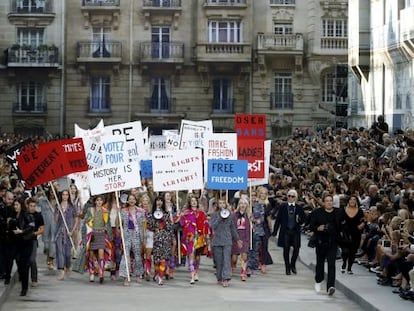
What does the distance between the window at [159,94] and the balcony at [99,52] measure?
2.26 meters

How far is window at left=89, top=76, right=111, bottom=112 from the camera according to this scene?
55.8 metres

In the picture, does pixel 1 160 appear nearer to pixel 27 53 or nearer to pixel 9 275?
pixel 9 275

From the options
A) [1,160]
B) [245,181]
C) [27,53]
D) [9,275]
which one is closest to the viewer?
[9,275]

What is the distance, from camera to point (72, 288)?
1920 centimetres

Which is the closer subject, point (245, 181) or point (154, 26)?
point (245, 181)

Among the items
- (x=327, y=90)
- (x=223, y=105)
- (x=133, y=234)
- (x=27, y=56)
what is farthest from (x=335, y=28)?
(x=133, y=234)

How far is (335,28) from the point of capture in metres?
55.1

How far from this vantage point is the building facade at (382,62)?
121ft

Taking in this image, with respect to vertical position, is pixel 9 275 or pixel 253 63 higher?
pixel 253 63

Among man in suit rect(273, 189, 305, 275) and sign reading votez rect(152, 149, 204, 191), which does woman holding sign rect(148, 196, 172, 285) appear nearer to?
sign reading votez rect(152, 149, 204, 191)

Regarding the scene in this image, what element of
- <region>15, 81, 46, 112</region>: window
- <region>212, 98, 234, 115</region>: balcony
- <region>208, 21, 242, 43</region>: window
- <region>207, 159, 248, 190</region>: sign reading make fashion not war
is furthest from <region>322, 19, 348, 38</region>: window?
<region>207, 159, 248, 190</region>: sign reading make fashion not war

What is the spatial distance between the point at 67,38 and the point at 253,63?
9.17 metres

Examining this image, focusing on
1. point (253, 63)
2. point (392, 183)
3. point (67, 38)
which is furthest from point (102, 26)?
point (392, 183)

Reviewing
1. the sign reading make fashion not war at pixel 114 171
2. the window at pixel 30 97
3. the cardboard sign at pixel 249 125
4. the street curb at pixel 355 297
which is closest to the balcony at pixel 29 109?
the window at pixel 30 97
